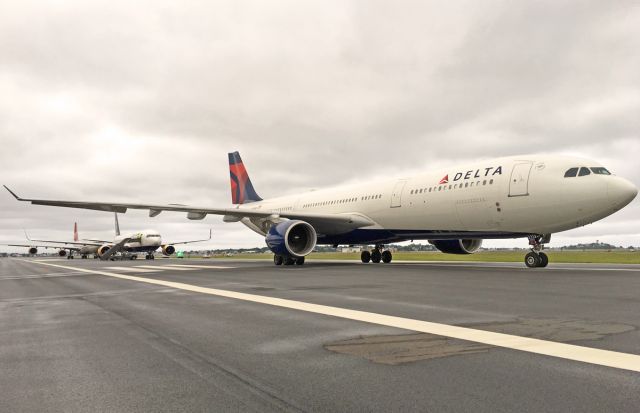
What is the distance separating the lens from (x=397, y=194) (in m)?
19.7

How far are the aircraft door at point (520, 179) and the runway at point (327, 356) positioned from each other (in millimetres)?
8318

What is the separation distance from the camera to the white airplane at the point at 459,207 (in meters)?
14.0

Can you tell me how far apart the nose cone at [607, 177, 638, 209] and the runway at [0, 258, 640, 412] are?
25.8 ft

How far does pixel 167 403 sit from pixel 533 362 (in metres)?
2.61

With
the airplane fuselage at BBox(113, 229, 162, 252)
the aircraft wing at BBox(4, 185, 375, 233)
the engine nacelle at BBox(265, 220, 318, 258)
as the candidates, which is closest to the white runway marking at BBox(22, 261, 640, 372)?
the engine nacelle at BBox(265, 220, 318, 258)

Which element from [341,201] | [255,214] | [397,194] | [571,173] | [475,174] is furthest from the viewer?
[341,201]

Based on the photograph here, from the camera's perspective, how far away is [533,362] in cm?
330

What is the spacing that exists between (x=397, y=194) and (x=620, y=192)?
8.46 m

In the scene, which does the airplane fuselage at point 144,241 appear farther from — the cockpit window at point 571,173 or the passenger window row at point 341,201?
the cockpit window at point 571,173

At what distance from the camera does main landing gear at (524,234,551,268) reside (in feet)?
50.6

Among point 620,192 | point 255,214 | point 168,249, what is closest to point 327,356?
point 620,192

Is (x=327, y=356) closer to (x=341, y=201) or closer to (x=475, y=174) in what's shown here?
(x=475, y=174)

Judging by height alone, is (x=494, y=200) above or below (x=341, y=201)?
below

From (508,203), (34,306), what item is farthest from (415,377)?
(508,203)
